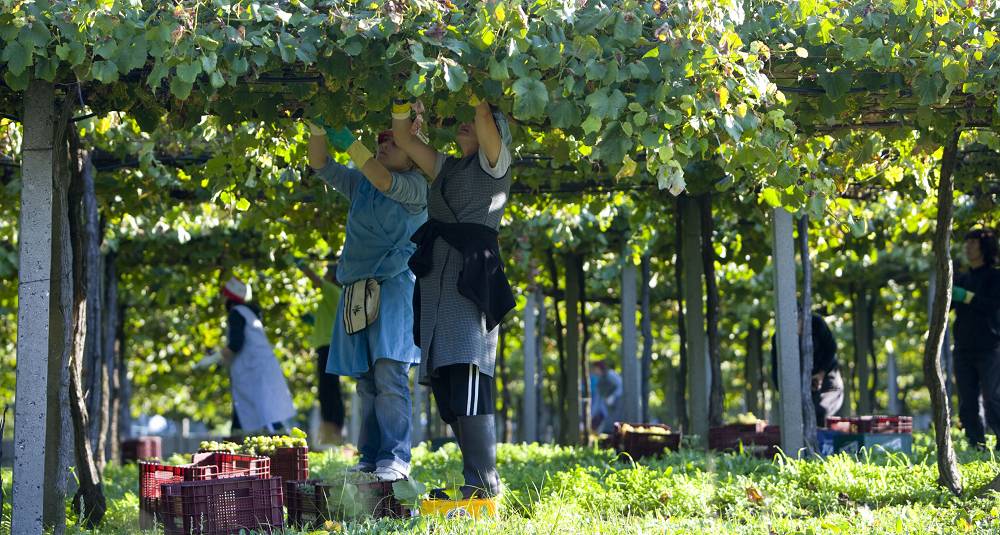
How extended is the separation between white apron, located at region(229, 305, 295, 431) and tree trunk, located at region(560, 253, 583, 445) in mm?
2974

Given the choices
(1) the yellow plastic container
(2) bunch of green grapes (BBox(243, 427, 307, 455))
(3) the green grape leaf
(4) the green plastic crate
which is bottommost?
(1) the yellow plastic container

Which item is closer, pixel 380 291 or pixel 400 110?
pixel 400 110

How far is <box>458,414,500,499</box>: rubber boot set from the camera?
186 inches

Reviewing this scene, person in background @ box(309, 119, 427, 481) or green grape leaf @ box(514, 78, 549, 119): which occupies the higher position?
green grape leaf @ box(514, 78, 549, 119)

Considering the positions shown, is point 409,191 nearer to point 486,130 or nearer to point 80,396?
point 486,130

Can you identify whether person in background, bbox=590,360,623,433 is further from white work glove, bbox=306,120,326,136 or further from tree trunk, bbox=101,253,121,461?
white work glove, bbox=306,120,326,136

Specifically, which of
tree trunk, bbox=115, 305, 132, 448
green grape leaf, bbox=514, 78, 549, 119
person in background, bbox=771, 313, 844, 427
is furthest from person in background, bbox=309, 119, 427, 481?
tree trunk, bbox=115, 305, 132, 448

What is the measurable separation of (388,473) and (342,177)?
142 centimetres

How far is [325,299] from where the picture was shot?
1028 centimetres

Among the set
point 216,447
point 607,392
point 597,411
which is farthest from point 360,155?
point 597,411

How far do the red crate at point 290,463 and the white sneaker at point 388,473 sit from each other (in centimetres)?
106

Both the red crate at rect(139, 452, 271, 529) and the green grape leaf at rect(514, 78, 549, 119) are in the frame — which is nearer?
the green grape leaf at rect(514, 78, 549, 119)

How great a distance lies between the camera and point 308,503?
4863 millimetres

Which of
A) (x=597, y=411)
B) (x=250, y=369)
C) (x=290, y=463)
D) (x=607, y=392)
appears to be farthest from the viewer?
(x=597, y=411)
